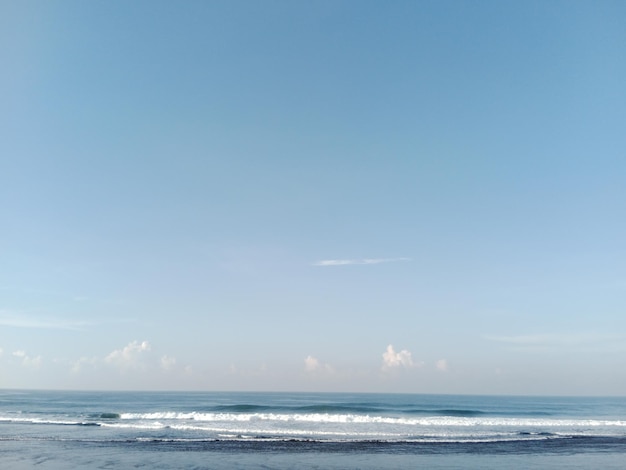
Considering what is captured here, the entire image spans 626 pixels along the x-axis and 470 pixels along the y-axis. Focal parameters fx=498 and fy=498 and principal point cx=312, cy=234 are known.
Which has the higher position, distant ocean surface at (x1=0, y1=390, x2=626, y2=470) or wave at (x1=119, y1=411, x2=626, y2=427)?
distant ocean surface at (x1=0, y1=390, x2=626, y2=470)

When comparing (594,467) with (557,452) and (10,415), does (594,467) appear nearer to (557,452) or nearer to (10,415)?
(557,452)

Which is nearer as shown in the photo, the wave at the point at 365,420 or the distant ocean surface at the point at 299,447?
the distant ocean surface at the point at 299,447

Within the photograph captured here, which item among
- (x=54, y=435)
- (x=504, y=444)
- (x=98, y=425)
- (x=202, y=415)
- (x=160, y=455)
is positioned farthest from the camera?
(x=202, y=415)

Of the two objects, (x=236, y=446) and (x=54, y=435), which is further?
(x=54, y=435)

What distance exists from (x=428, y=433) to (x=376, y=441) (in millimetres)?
7628

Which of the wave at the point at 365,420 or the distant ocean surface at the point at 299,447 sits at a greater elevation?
the distant ocean surface at the point at 299,447

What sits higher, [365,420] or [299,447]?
[299,447]

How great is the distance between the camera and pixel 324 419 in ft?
159

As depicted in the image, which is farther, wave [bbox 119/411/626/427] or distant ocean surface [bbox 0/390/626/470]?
wave [bbox 119/411/626/427]

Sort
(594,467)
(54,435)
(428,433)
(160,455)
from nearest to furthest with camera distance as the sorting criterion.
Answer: (594,467), (160,455), (54,435), (428,433)

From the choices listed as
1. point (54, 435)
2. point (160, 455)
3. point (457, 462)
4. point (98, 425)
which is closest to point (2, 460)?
point (160, 455)

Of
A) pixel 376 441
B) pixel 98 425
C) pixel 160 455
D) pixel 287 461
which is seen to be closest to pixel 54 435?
pixel 98 425

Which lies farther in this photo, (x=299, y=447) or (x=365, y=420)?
(x=365, y=420)

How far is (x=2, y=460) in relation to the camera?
76.6 feet
